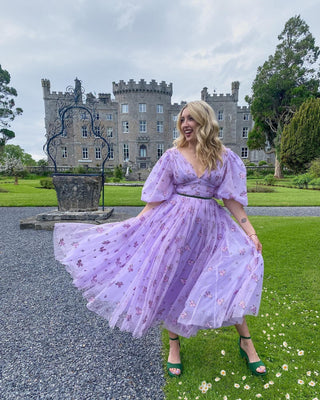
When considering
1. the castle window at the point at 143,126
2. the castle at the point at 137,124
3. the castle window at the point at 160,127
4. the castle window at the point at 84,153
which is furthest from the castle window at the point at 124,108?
the castle window at the point at 84,153

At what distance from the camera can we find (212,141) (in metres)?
2.02

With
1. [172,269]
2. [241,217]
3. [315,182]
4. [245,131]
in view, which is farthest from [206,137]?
[245,131]

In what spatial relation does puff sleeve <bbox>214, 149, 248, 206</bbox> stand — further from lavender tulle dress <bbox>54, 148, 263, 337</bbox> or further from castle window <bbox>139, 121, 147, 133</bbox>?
castle window <bbox>139, 121, 147, 133</bbox>

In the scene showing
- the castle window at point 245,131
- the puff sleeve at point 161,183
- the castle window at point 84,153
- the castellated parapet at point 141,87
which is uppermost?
the castellated parapet at point 141,87

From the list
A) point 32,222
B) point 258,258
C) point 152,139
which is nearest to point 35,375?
point 258,258

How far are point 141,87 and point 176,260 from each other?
4125 cm

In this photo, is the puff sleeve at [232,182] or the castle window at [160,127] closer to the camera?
the puff sleeve at [232,182]

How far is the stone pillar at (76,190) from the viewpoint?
7.29m

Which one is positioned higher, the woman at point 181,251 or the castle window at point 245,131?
the castle window at point 245,131

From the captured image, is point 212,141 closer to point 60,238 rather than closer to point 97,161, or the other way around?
point 60,238

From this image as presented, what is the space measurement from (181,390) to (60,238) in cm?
165

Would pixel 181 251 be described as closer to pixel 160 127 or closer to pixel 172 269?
pixel 172 269

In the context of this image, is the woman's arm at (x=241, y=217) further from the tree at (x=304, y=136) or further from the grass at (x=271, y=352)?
the tree at (x=304, y=136)

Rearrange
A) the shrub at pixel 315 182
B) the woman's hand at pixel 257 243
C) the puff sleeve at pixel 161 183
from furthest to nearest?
the shrub at pixel 315 182 → the puff sleeve at pixel 161 183 → the woman's hand at pixel 257 243
